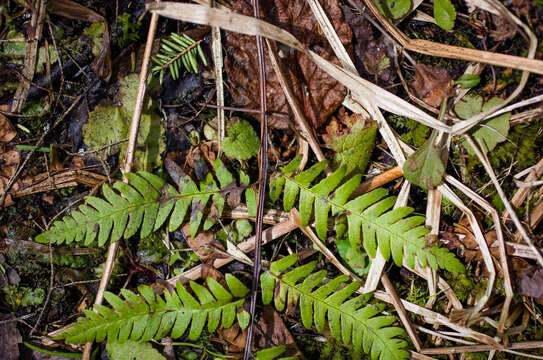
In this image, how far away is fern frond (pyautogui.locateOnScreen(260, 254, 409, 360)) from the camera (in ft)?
9.01

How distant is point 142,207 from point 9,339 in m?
1.66

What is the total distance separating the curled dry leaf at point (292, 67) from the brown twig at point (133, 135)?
1.95 ft

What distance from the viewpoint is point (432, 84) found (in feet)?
9.79

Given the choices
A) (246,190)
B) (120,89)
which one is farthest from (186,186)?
(120,89)

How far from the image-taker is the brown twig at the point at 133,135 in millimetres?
3074

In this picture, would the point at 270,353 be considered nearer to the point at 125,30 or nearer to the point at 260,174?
the point at 260,174

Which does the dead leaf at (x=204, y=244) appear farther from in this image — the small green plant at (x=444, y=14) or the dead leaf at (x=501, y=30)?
the dead leaf at (x=501, y=30)

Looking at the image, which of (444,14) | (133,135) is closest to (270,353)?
(133,135)

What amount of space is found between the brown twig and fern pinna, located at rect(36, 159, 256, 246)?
0.16m

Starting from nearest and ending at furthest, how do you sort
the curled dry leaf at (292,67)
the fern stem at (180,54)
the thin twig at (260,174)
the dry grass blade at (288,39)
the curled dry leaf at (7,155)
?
the dry grass blade at (288,39) → the thin twig at (260,174) → the curled dry leaf at (292,67) → the fern stem at (180,54) → the curled dry leaf at (7,155)

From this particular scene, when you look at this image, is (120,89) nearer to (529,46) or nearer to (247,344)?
(247,344)

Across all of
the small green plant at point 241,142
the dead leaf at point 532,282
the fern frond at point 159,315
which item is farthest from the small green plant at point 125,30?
the dead leaf at point 532,282

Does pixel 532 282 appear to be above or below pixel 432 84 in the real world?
below

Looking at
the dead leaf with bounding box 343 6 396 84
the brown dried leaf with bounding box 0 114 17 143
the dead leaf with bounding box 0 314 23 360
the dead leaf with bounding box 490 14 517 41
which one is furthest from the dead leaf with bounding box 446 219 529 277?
the brown dried leaf with bounding box 0 114 17 143
